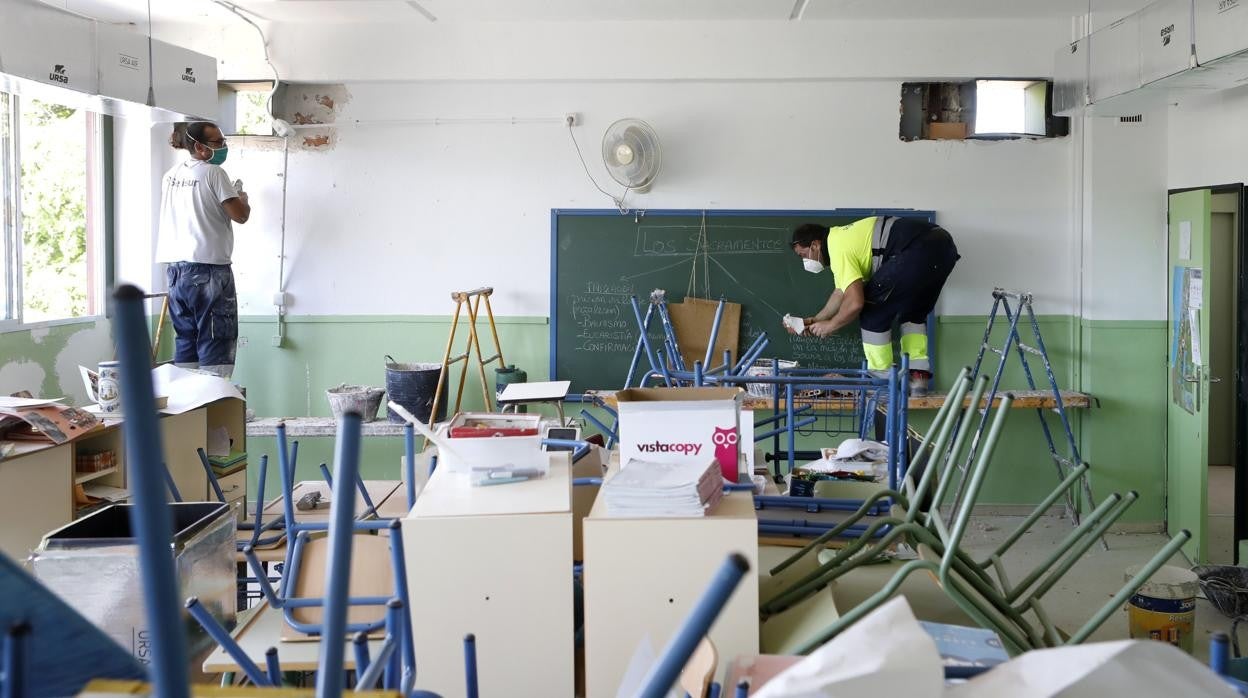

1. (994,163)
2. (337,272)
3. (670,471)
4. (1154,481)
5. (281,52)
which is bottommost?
(1154,481)

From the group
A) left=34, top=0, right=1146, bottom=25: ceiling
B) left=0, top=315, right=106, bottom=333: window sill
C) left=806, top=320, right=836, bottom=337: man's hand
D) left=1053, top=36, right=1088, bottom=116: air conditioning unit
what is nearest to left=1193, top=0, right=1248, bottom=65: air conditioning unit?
left=1053, top=36, right=1088, bottom=116: air conditioning unit

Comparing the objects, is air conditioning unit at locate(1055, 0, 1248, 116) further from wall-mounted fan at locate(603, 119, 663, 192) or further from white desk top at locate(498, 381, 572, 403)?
white desk top at locate(498, 381, 572, 403)

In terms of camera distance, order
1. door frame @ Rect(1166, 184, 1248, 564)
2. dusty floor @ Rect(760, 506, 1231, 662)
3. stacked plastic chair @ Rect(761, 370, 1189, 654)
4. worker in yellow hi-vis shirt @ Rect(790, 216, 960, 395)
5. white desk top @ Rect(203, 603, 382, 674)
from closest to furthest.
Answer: stacked plastic chair @ Rect(761, 370, 1189, 654), white desk top @ Rect(203, 603, 382, 674), dusty floor @ Rect(760, 506, 1231, 662), door frame @ Rect(1166, 184, 1248, 564), worker in yellow hi-vis shirt @ Rect(790, 216, 960, 395)

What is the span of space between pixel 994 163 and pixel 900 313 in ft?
3.93

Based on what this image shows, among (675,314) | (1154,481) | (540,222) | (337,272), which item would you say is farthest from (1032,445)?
(337,272)

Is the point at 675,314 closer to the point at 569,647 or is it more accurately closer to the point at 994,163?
the point at 994,163

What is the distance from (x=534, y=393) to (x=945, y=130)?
139 inches

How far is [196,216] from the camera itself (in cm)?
601

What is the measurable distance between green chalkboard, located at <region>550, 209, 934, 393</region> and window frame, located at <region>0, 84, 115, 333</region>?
2575mm

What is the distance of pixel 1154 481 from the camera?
641 centimetres

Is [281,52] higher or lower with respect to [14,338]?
higher

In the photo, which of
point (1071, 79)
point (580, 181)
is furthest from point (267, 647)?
point (1071, 79)

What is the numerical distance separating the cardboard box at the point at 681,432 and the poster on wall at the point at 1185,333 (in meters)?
4.25

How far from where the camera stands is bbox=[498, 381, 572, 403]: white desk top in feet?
13.4
